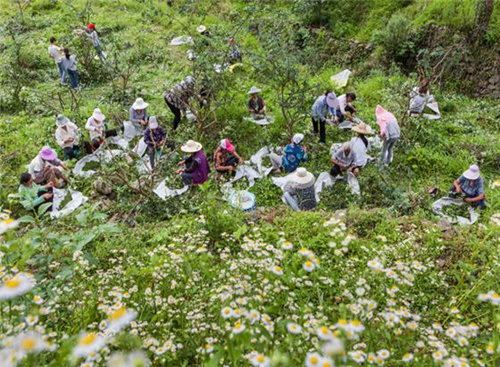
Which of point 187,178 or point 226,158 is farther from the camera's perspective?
point 226,158

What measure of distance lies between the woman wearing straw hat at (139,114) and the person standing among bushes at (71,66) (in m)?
3.26

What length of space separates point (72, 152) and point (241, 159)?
11.2 ft

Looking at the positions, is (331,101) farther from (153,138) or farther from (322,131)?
(153,138)

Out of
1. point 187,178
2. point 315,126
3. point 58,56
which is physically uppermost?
point 58,56

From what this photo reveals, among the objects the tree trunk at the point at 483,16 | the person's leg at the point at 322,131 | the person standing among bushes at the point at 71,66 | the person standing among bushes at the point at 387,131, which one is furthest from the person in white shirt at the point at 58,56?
the tree trunk at the point at 483,16

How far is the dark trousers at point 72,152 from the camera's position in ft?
24.8

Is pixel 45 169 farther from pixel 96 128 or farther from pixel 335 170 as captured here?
pixel 335 170

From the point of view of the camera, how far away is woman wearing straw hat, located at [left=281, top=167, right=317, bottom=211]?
587cm

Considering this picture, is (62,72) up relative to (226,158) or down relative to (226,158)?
up

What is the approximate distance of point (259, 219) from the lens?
16.3ft

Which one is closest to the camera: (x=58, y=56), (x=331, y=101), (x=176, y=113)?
(x=331, y=101)

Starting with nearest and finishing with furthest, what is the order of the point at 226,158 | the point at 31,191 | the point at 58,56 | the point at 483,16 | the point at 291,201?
the point at 31,191 → the point at 291,201 → the point at 226,158 → the point at 483,16 → the point at 58,56

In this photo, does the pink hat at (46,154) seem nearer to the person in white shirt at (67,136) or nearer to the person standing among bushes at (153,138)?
the person in white shirt at (67,136)

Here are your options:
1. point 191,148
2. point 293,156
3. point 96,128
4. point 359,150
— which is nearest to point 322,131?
point 293,156
